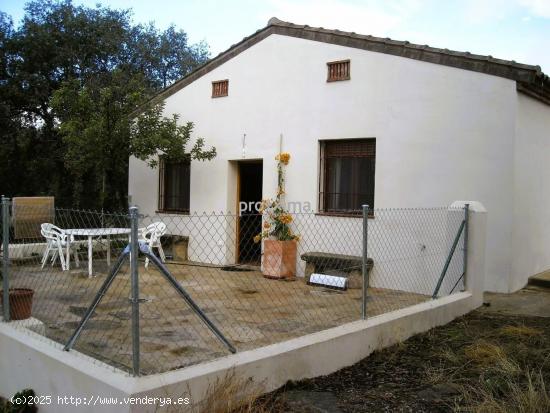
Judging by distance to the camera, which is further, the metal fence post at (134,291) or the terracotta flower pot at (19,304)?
the terracotta flower pot at (19,304)

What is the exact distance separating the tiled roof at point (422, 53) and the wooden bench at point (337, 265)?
3.09 meters

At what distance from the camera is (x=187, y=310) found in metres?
5.89

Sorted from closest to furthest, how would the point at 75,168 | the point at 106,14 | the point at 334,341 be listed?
the point at 334,341 → the point at 75,168 → the point at 106,14

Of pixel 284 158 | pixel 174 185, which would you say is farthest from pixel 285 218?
pixel 174 185

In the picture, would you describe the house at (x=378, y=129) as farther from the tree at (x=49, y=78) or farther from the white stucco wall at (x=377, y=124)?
the tree at (x=49, y=78)

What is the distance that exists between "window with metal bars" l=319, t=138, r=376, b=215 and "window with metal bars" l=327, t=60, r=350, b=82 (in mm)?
1016

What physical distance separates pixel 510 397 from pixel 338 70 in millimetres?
5961

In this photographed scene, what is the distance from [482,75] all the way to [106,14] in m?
12.6

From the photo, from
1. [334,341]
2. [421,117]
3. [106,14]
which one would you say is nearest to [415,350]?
[334,341]

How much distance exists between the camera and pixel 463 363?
14.0 feet

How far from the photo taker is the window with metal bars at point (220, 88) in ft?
32.3

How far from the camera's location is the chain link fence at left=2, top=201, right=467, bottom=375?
453 cm

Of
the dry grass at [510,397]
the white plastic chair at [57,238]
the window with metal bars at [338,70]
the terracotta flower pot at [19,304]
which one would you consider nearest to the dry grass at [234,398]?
the dry grass at [510,397]

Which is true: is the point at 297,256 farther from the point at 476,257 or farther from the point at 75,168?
the point at 75,168
